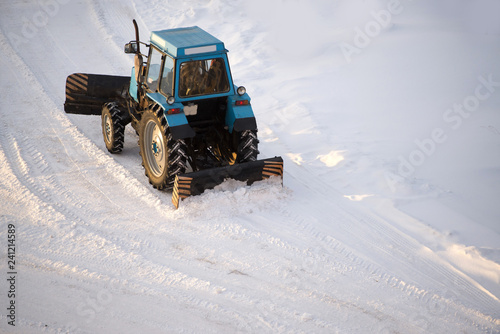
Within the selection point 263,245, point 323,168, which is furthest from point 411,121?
point 263,245

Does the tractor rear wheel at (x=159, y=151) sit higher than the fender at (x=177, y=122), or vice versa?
the fender at (x=177, y=122)

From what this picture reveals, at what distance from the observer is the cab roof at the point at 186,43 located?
638 cm

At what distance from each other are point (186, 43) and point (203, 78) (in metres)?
0.52

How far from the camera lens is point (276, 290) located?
503cm

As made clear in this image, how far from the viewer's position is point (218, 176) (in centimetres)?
632

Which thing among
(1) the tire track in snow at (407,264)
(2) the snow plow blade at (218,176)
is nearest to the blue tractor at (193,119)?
(2) the snow plow blade at (218,176)

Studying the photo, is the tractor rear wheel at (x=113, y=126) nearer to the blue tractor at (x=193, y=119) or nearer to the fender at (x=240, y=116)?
the blue tractor at (x=193, y=119)

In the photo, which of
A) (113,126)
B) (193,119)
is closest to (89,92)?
(113,126)

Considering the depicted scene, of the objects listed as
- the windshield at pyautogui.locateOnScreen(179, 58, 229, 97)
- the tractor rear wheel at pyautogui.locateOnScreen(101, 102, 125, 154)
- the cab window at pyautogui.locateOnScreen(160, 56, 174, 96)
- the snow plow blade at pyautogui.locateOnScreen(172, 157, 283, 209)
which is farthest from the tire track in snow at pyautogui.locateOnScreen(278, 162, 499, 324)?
the tractor rear wheel at pyautogui.locateOnScreen(101, 102, 125, 154)

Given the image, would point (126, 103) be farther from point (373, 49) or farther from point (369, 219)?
point (373, 49)

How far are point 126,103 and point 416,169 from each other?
4.88m

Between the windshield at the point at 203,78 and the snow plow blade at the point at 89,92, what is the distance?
89.8 inches

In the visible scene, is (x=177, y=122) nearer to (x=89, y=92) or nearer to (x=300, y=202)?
(x=300, y=202)

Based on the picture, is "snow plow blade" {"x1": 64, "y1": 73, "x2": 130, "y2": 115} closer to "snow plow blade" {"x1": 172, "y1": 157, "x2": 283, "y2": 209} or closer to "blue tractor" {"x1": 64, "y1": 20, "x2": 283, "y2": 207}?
"blue tractor" {"x1": 64, "y1": 20, "x2": 283, "y2": 207}
